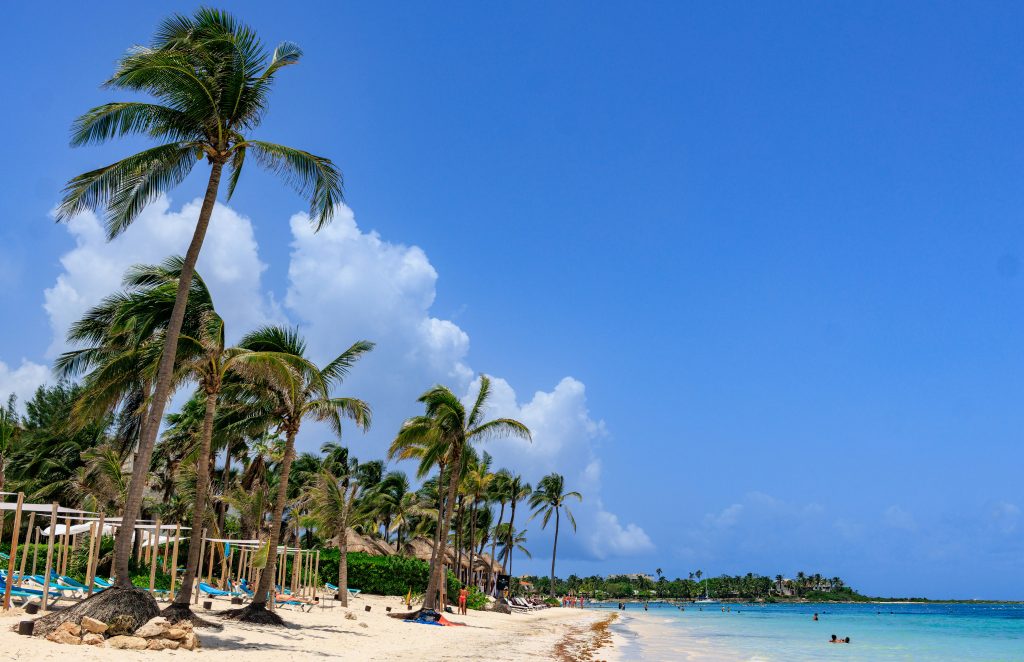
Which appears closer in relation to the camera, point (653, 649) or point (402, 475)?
point (653, 649)

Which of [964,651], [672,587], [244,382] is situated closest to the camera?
[244,382]

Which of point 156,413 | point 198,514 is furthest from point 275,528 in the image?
point 156,413

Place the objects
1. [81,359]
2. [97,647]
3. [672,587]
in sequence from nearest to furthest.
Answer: [97,647] → [81,359] → [672,587]

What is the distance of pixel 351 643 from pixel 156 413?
24.5ft

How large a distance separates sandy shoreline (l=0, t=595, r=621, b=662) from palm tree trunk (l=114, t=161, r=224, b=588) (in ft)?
6.24

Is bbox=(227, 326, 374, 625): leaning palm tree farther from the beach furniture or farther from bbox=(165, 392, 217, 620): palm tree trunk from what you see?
the beach furniture

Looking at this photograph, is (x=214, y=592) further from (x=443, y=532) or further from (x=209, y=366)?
(x=209, y=366)

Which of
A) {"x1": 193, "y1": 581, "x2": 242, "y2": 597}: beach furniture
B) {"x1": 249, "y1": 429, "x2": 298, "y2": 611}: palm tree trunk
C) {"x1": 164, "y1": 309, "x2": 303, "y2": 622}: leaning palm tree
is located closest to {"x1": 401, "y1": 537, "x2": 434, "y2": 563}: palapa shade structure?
{"x1": 193, "y1": 581, "x2": 242, "y2": 597}: beach furniture

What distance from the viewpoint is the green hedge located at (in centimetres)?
3909

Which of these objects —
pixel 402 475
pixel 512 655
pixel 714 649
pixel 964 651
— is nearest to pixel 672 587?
pixel 402 475

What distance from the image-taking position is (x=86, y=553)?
29062mm

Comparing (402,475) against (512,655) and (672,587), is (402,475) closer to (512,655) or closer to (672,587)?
(512,655)

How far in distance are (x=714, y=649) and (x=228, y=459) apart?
22.8 metres

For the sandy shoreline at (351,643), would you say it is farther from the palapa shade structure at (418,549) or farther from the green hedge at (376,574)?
the palapa shade structure at (418,549)
